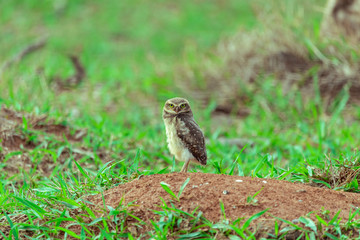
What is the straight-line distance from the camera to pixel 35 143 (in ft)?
19.2

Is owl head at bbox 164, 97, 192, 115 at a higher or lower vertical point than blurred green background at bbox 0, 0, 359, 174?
higher

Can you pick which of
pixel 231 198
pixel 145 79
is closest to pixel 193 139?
pixel 231 198

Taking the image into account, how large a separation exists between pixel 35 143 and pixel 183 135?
6.67 feet

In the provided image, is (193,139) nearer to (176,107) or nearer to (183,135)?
(183,135)

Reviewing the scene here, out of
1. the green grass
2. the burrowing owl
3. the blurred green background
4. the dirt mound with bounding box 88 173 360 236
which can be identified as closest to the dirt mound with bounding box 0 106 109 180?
the green grass

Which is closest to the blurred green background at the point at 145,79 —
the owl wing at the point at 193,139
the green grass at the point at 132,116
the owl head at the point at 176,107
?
the green grass at the point at 132,116

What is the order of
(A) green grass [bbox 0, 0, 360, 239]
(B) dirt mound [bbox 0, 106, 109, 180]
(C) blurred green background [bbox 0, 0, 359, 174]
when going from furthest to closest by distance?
(C) blurred green background [bbox 0, 0, 359, 174] < (B) dirt mound [bbox 0, 106, 109, 180] < (A) green grass [bbox 0, 0, 360, 239]

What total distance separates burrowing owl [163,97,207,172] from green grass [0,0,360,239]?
0.62ft

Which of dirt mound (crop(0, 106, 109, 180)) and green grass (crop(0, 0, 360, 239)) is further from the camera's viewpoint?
dirt mound (crop(0, 106, 109, 180))

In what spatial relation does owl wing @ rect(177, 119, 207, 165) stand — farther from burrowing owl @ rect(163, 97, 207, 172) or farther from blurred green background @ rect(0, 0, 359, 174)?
blurred green background @ rect(0, 0, 359, 174)

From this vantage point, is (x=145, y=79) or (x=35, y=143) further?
(x=145, y=79)

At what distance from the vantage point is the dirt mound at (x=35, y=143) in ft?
18.2

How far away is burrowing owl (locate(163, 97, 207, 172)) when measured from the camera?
449 centimetres

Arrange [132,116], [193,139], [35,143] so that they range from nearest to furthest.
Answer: [193,139] < [35,143] < [132,116]
